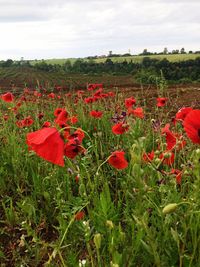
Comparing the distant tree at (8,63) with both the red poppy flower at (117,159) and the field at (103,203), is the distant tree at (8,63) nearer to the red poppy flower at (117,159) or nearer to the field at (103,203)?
the field at (103,203)

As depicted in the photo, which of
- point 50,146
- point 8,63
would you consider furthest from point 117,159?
point 8,63

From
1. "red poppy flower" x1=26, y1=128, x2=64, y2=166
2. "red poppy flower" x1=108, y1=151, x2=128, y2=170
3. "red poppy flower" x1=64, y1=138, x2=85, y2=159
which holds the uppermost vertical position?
"red poppy flower" x1=26, y1=128, x2=64, y2=166

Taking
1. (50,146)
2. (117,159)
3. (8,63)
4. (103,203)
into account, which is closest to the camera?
(50,146)

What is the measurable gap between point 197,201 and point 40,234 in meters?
1.50

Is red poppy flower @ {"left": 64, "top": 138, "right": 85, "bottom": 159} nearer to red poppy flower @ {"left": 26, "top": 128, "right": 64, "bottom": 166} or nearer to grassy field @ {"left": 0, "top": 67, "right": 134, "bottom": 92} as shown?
red poppy flower @ {"left": 26, "top": 128, "right": 64, "bottom": 166}

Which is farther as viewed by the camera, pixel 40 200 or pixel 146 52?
pixel 146 52

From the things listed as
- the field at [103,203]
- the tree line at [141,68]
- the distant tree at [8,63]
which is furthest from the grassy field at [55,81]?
the distant tree at [8,63]

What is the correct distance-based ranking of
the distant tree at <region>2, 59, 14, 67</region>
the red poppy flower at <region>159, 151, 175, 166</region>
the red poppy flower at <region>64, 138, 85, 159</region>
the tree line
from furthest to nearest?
the distant tree at <region>2, 59, 14, 67</region> < the tree line < the red poppy flower at <region>64, 138, 85, 159</region> < the red poppy flower at <region>159, 151, 175, 166</region>

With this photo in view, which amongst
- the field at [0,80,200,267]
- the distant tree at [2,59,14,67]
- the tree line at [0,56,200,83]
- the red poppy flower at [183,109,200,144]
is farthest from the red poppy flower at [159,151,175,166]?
the distant tree at [2,59,14,67]

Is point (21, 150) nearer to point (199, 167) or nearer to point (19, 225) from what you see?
point (19, 225)

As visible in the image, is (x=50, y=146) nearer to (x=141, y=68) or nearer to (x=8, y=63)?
(x=141, y=68)

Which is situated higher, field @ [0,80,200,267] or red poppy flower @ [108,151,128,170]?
red poppy flower @ [108,151,128,170]

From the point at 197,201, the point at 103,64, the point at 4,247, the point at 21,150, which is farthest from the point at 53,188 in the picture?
the point at 103,64

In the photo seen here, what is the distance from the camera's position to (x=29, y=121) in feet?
13.1
